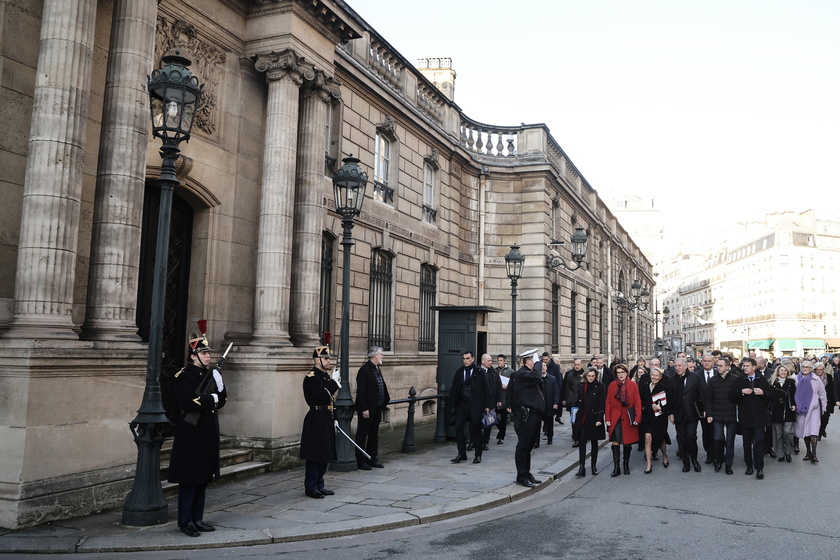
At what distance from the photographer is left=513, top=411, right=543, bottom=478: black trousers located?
9828 millimetres

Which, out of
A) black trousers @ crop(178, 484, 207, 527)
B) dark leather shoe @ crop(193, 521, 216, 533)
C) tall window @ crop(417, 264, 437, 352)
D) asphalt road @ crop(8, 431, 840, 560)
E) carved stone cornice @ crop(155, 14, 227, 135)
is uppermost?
carved stone cornice @ crop(155, 14, 227, 135)

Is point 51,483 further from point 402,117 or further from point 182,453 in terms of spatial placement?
point 402,117

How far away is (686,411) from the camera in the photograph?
1220 cm

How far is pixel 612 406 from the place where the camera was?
1164cm

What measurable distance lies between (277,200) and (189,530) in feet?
19.9

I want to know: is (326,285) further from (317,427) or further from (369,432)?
(317,427)

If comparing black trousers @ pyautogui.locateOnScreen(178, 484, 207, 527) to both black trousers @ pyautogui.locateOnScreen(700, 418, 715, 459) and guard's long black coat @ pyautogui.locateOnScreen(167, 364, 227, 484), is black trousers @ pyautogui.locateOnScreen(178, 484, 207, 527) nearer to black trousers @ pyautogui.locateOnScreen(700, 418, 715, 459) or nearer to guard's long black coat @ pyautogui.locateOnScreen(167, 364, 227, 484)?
guard's long black coat @ pyautogui.locateOnScreen(167, 364, 227, 484)

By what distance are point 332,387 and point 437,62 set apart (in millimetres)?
23883

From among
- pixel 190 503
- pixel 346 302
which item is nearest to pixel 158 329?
pixel 190 503

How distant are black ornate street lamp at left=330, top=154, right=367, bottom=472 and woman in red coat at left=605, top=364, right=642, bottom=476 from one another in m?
4.18

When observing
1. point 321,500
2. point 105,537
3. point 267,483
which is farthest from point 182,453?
point 267,483

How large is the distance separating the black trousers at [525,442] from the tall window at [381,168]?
325 inches

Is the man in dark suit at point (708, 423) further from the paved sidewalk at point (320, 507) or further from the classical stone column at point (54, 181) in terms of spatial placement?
the classical stone column at point (54, 181)

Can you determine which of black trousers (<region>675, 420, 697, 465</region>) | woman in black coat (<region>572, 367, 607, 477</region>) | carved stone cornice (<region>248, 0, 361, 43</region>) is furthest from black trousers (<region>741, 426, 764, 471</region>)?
carved stone cornice (<region>248, 0, 361, 43</region>)
